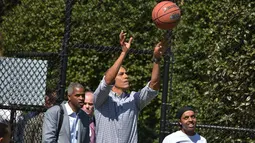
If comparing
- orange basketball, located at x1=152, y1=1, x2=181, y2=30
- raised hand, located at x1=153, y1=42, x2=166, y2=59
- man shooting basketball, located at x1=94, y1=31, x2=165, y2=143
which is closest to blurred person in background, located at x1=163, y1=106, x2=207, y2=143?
man shooting basketball, located at x1=94, y1=31, x2=165, y2=143

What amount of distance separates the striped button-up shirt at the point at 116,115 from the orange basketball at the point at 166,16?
874 mm

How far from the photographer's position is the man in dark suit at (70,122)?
24.3ft

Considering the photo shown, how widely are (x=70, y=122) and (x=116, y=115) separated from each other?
611 mm

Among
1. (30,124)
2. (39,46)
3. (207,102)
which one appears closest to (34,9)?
(39,46)

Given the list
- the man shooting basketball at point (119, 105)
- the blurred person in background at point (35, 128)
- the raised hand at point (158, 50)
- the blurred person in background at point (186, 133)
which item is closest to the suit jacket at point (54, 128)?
the man shooting basketball at point (119, 105)

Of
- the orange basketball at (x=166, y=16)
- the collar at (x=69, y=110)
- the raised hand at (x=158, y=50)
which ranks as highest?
the orange basketball at (x=166, y=16)

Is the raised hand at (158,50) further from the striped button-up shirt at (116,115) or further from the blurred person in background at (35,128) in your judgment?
the blurred person in background at (35,128)

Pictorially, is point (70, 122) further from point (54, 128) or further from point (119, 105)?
point (119, 105)

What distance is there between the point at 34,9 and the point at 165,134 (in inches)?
264

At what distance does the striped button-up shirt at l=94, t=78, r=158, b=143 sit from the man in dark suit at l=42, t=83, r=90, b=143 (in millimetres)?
381

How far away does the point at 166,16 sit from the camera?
308 inches

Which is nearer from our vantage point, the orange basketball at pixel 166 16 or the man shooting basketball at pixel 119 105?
the man shooting basketball at pixel 119 105

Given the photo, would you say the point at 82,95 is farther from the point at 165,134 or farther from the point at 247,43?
the point at 247,43

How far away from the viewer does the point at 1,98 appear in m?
8.10
